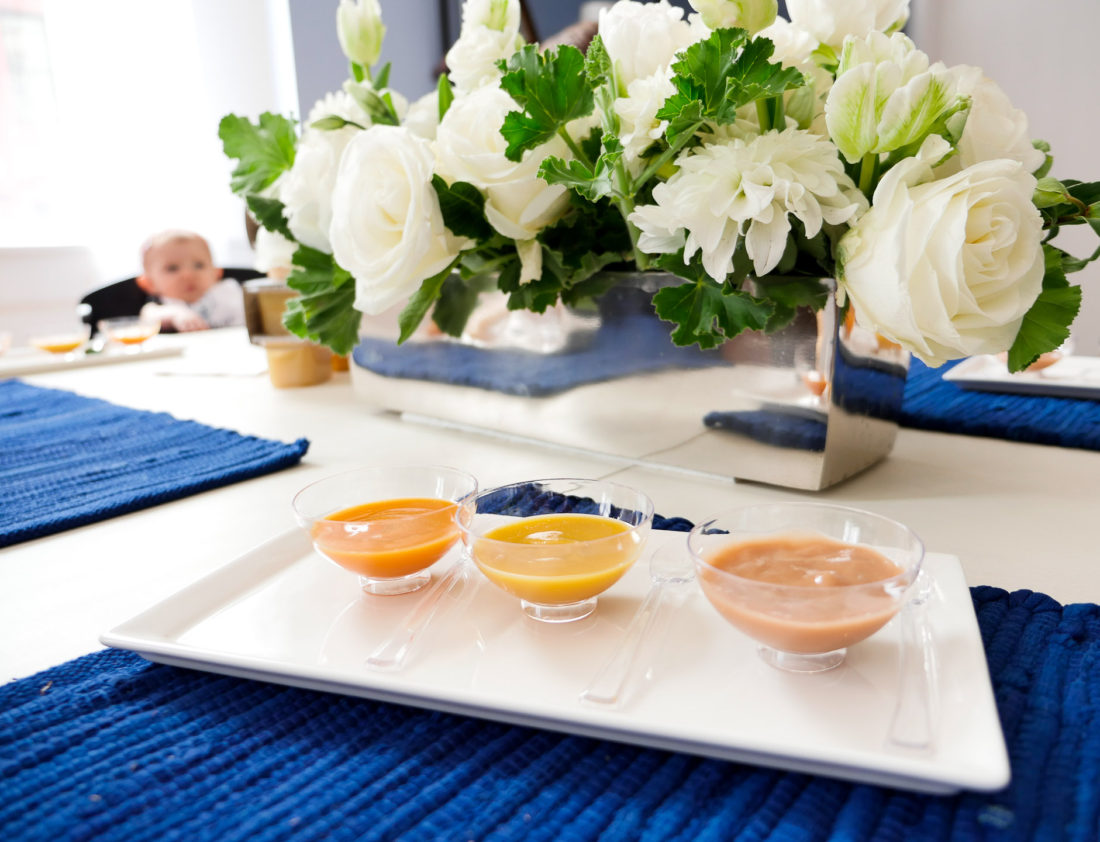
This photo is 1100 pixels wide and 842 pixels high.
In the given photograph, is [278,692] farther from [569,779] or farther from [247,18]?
[247,18]

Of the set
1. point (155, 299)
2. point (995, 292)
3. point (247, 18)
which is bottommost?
point (155, 299)

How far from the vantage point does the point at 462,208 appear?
2.45 ft

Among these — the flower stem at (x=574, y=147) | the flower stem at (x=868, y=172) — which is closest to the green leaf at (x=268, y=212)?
the flower stem at (x=574, y=147)

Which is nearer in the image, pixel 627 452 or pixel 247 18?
pixel 627 452

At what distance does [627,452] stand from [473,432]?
235mm

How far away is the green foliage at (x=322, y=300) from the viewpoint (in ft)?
2.90

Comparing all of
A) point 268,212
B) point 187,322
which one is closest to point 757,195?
point 268,212

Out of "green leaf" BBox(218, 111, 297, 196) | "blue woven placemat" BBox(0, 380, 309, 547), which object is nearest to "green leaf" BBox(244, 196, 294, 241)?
"green leaf" BBox(218, 111, 297, 196)

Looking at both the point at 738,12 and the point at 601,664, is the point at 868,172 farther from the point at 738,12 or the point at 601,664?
the point at 601,664

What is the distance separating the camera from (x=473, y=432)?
1.03m

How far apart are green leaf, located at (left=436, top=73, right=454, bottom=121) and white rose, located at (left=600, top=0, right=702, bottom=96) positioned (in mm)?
192

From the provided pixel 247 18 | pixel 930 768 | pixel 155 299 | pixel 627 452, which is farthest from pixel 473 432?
pixel 247 18

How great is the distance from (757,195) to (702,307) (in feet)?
0.40

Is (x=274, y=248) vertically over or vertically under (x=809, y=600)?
over
